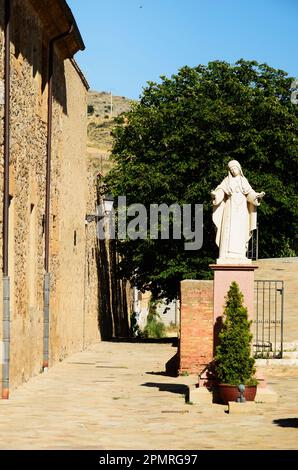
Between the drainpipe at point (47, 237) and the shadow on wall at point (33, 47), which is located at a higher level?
the shadow on wall at point (33, 47)

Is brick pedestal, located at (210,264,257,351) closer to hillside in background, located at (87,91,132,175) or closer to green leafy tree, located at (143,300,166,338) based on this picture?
green leafy tree, located at (143,300,166,338)

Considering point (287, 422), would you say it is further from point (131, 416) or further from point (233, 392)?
point (131, 416)

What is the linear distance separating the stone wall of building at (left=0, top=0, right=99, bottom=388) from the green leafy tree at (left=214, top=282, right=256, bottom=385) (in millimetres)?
3644

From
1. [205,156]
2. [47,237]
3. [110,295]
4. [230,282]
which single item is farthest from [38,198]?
[110,295]

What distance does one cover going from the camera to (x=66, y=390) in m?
18.8

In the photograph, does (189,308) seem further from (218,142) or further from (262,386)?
(218,142)

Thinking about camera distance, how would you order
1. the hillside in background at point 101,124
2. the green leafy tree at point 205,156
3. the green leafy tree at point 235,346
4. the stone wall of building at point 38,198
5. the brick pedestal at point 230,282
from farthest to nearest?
the hillside in background at point 101,124, the green leafy tree at point 205,156, the stone wall of building at point 38,198, the brick pedestal at point 230,282, the green leafy tree at point 235,346

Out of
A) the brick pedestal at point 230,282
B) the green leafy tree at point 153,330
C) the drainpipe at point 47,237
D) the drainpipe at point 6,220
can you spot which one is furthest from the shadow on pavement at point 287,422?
the green leafy tree at point 153,330

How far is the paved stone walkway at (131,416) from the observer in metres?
12.0

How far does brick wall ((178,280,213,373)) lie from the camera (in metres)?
21.1

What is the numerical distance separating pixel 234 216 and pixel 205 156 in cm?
2139

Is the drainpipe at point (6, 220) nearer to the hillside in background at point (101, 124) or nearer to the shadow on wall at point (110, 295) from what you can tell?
the shadow on wall at point (110, 295)

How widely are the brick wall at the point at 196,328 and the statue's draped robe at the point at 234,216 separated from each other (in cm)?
460
